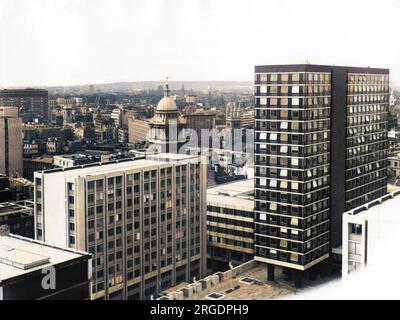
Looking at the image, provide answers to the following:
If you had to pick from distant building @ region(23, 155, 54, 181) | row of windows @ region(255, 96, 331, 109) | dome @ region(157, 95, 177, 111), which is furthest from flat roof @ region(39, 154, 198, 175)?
distant building @ region(23, 155, 54, 181)

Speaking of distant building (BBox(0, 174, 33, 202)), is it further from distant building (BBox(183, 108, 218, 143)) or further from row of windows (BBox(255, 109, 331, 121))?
row of windows (BBox(255, 109, 331, 121))

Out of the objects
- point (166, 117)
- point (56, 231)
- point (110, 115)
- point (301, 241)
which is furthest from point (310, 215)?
point (110, 115)

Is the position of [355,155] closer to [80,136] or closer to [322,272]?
[322,272]

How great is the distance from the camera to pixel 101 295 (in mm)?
5180

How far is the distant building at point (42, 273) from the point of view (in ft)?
11.2

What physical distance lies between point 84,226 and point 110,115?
8.76 m

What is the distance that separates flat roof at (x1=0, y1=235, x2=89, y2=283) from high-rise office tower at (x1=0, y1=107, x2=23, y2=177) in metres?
7.16

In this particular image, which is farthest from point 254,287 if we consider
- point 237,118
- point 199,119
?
point 199,119

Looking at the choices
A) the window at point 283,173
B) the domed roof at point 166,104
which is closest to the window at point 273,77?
the window at point 283,173

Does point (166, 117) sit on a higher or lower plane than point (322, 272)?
higher

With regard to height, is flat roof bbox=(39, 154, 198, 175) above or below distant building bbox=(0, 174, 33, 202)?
above

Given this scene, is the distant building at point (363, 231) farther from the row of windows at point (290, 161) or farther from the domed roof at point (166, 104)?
the domed roof at point (166, 104)

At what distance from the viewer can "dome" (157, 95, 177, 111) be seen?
8.92 metres

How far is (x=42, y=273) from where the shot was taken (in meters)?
3.59
